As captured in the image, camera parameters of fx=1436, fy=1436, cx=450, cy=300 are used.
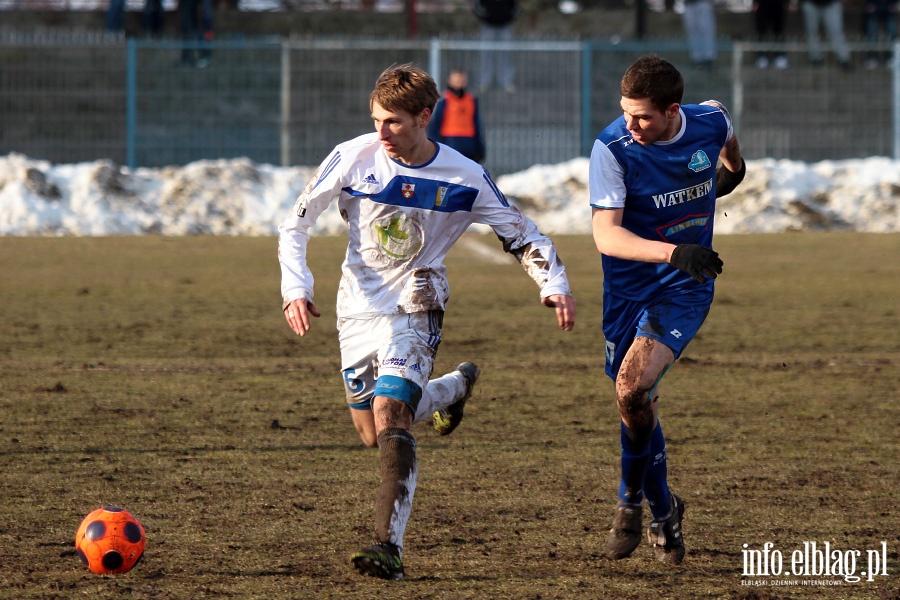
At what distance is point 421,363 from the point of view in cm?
555

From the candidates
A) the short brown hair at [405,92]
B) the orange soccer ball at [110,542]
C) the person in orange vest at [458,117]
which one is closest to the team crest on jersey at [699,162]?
the short brown hair at [405,92]

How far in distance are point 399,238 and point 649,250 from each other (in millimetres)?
1029

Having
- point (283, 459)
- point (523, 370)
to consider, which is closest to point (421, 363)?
point (283, 459)

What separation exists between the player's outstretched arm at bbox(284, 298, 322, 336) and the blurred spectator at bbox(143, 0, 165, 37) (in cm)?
1927

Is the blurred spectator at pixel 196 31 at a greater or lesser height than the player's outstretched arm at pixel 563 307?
greater

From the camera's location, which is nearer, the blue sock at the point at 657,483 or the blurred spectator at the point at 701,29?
the blue sock at the point at 657,483

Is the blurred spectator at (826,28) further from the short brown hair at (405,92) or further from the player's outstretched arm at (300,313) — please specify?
the player's outstretched arm at (300,313)

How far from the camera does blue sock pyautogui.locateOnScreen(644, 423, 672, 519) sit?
546 centimetres

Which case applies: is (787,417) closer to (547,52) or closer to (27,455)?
(27,455)

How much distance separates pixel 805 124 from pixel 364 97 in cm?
710

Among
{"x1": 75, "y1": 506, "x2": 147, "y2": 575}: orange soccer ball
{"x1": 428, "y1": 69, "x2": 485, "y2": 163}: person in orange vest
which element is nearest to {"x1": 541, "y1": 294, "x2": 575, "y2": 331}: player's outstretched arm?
{"x1": 75, "y1": 506, "x2": 147, "y2": 575}: orange soccer ball

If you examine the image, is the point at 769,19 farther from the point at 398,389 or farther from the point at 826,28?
the point at 398,389

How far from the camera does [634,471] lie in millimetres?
5480

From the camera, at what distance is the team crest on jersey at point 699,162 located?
564 cm
